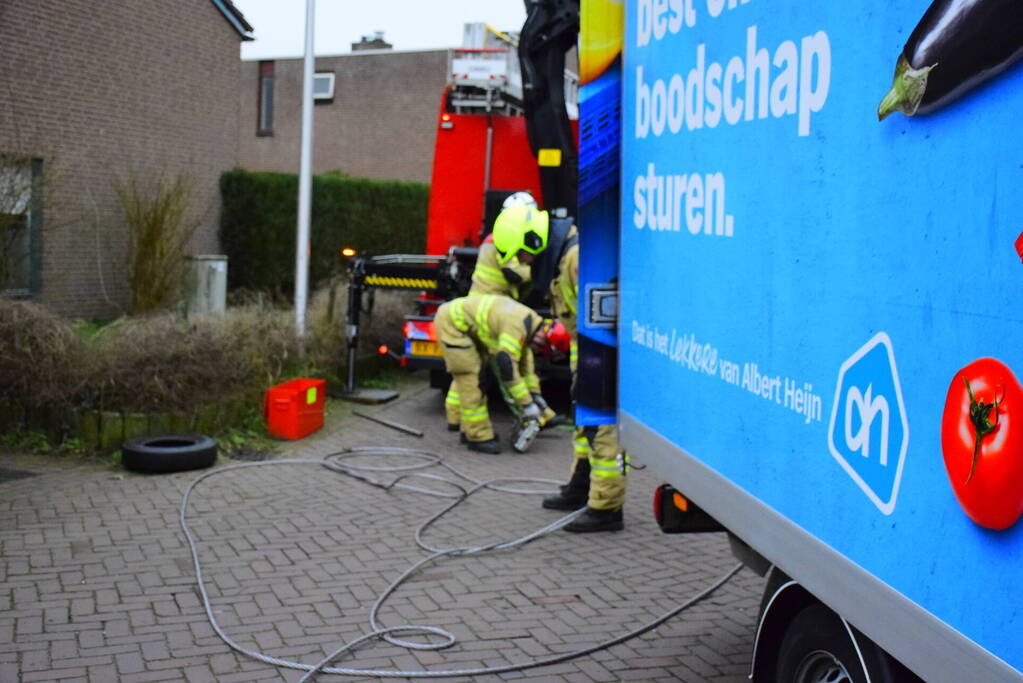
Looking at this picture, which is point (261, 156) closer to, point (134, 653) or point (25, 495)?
point (25, 495)

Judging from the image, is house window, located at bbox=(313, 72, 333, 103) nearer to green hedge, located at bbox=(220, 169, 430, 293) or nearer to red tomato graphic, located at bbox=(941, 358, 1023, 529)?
green hedge, located at bbox=(220, 169, 430, 293)

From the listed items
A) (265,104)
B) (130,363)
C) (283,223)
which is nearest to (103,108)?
(283,223)

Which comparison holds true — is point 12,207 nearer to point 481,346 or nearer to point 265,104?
point 481,346

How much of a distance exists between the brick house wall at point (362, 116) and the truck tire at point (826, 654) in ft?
109

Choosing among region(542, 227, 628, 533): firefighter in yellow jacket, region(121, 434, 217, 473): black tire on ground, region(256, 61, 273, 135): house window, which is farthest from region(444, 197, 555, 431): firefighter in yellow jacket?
region(256, 61, 273, 135): house window

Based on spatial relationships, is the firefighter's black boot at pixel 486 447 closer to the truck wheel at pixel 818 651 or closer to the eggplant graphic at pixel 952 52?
the truck wheel at pixel 818 651

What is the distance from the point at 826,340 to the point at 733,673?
2498mm

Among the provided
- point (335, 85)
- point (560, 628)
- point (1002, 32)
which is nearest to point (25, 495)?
point (560, 628)

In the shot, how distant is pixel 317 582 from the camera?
5691 mm

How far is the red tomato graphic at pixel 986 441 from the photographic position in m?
1.95

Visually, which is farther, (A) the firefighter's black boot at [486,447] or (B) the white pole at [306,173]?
(B) the white pole at [306,173]

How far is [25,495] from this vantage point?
7.09 m

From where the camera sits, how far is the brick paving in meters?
4.70

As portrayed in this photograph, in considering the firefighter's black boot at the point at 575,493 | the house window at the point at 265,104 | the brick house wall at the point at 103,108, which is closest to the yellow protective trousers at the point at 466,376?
the firefighter's black boot at the point at 575,493
